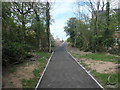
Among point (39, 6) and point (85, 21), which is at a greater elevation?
point (39, 6)

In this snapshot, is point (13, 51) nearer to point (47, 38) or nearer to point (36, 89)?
point (36, 89)

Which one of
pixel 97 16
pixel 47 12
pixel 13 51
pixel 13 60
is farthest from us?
pixel 47 12

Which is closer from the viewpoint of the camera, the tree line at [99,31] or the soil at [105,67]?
the soil at [105,67]

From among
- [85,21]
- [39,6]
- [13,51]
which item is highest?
[39,6]

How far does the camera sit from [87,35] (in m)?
27.6

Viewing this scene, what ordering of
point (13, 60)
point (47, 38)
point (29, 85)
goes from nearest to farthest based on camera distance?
point (29, 85) → point (13, 60) → point (47, 38)

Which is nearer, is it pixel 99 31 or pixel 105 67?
pixel 105 67

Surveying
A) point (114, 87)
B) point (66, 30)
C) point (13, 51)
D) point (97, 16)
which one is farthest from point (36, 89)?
point (66, 30)

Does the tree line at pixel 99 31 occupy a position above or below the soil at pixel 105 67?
above

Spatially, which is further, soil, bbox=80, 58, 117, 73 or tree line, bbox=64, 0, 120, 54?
tree line, bbox=64, 0, 120, 54

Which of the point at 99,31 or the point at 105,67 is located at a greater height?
the point at 99,31

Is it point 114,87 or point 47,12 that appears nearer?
point 114,87

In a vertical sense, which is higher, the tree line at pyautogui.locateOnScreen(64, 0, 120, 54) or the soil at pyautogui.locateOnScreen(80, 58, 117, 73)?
the tree line at pyautogui.locateOnScreen(64, 0, 120, 54)

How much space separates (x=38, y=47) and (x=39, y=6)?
25.8ft
